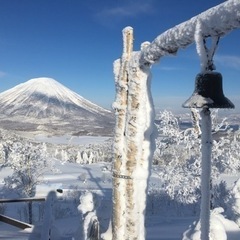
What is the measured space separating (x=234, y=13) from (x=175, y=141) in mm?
14525

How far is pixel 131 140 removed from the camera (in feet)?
13.0

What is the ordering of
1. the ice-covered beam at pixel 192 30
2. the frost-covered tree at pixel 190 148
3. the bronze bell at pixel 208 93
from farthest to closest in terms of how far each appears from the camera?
the frost-covered tree at pixel 190 148
the bronze bell at pixel 208 93
the ice-covered beam at pixel 192 30

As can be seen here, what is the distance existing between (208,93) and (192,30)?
0.64 meters

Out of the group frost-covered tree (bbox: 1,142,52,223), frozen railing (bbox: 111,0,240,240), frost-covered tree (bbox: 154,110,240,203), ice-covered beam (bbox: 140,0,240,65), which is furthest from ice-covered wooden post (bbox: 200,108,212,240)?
frost-covered tree (bbox: 1,142,52,223)

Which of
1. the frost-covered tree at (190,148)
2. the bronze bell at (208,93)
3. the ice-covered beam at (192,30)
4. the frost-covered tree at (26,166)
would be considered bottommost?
the frost-covered tree at (26,166)

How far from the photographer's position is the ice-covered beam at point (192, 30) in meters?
2.60

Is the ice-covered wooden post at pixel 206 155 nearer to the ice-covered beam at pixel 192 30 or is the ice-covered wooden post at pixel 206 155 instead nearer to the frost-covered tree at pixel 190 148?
the ice-covered beam at pixel 192 30

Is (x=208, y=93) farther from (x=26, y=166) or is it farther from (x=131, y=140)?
(x=26, y=166)

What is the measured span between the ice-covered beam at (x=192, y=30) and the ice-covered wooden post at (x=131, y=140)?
26 cm

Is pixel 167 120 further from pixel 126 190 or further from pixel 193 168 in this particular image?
pixel 126 190

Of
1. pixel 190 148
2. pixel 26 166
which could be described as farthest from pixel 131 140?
pixel 26 166

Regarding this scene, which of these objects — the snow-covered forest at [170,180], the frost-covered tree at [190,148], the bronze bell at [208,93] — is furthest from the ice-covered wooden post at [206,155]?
the frost-covered tree at [190,148]

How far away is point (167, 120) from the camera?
55.1ft

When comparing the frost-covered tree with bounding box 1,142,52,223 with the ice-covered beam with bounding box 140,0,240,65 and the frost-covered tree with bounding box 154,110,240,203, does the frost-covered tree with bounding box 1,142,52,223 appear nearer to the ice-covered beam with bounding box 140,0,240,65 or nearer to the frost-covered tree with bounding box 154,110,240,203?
the frost-covered tree with bounding box 154,110,240,203
